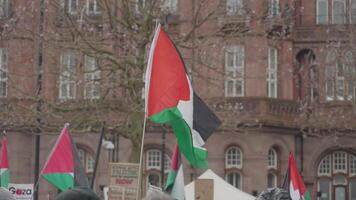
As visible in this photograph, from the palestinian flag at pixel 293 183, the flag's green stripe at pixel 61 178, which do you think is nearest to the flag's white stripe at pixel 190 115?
the flag's green stripe at pixel 61 178

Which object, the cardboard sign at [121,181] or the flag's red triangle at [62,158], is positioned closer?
the cardboard sign at [121,181]

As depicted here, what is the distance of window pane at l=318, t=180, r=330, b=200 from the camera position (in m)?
40.2

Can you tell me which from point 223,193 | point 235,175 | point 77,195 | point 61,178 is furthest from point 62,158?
point 235,175

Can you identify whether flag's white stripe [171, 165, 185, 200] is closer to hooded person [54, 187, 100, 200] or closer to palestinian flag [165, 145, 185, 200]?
palestinian flag [165, 145, 185, 200]

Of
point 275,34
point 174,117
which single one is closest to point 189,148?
point 174,117

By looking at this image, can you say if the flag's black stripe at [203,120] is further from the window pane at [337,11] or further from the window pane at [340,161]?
the window pane at [340,161]

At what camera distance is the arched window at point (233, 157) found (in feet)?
126

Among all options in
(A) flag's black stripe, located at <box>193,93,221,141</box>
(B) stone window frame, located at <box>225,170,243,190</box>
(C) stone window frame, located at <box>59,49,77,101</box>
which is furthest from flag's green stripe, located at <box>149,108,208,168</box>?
(B) stone window frame, located at <box>225,170,243,190</box>

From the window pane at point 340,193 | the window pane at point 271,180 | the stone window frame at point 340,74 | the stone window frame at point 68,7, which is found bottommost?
the window pane at point 340,193

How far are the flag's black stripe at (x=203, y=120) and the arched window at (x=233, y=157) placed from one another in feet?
84.1

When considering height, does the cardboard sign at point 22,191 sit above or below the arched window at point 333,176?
below

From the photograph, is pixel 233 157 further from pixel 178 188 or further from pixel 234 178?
pixel 178 188

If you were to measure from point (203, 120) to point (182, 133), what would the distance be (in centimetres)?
40

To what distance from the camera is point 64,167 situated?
1688 centimetres
